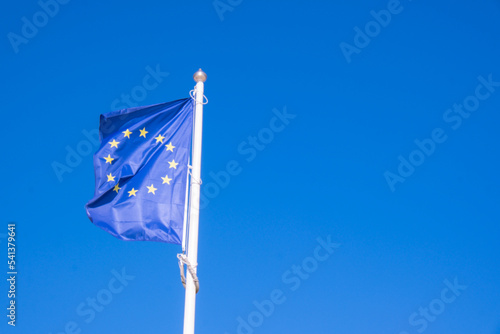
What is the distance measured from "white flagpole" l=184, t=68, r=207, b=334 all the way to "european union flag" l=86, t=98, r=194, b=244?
0.67 ft

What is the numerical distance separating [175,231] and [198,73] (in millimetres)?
3713

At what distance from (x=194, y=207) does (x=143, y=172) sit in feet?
4.56

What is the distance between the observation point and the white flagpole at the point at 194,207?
982 centimetres

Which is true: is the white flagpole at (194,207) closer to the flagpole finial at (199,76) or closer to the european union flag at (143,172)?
the flagpole finial at (199,76)

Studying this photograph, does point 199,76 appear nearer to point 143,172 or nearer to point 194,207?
point 143,172

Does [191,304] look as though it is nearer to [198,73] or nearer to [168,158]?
[168,158]

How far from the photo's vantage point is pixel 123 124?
1175 centimetres

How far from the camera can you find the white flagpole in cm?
982

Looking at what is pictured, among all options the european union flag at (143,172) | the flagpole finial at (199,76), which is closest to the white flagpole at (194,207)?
the flagpole finial at (199,76)

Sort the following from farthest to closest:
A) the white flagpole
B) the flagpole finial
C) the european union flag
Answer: the flagpole finial → the european union flag → the white flagpole

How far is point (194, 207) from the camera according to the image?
10.6m

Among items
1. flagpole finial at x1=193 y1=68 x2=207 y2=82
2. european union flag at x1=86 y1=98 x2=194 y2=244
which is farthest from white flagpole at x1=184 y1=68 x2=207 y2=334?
european union flag at x1=86 y1=98 x2=194 y2=244

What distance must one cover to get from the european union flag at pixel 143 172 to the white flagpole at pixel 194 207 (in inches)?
8.0

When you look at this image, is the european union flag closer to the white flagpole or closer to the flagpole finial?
the white flagpole
